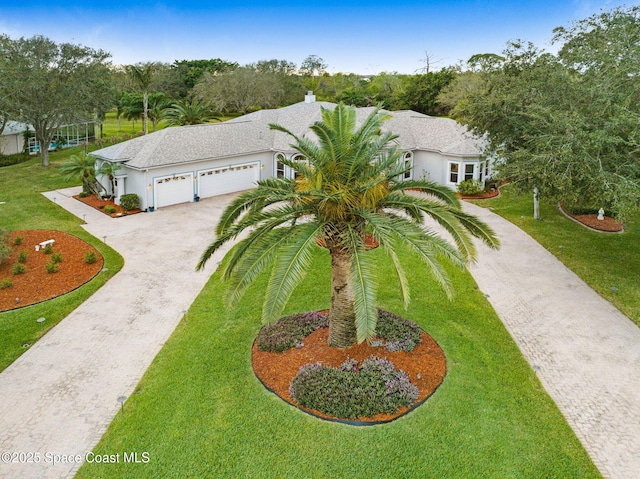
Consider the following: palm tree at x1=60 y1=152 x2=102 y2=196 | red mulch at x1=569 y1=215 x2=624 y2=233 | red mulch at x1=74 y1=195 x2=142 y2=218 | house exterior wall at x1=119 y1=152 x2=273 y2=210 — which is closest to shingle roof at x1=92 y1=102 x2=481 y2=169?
house exterior wall at x1=119 y1=152 x2=273 y2=210

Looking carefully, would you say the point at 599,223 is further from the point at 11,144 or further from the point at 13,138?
the point at 11,144

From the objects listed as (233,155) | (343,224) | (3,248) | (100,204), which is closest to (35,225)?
(100,204)

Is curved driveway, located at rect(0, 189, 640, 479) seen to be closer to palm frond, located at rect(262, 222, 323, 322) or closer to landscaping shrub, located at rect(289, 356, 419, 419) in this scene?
landscaping shrub, located at rect(289, 356, 419, 419)

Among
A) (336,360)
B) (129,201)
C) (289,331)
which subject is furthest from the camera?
(129,201)

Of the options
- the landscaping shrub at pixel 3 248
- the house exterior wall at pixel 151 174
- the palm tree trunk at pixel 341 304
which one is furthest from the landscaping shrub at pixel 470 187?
the landscaping shrub at pixel 3 248

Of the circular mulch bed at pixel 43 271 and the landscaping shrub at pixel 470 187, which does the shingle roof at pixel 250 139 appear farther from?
the circular mulch bed at pixel 43 271
